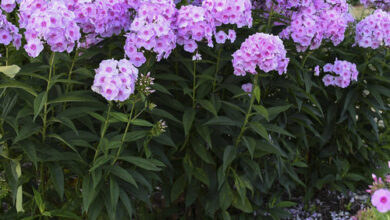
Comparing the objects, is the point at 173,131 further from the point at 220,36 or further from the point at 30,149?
the point at 30,149

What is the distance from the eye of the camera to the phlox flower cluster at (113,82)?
2.28 m

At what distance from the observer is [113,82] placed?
7.50 feet

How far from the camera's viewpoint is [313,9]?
3377 millimetres

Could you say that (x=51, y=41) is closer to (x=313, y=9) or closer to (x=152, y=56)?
(x=152, y=56)

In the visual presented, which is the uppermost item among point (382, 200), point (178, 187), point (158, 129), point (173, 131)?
point (382, 200)

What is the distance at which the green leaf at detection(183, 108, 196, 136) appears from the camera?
9.23ft

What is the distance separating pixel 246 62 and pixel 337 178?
1.62 metres

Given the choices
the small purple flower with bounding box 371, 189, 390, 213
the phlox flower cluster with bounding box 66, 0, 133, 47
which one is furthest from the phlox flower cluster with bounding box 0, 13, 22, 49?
the small purple flower with bounding box 371, 189, 390, 213

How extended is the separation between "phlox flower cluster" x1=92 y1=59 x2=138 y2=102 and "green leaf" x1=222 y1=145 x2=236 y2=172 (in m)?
0.78

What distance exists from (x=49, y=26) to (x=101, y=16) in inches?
15.9

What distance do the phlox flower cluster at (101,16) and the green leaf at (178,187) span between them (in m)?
0.96

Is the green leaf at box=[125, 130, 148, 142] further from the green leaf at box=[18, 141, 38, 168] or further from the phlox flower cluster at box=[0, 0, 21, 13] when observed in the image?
the phlox flower cluster at box=[0, 0, 21, 13]

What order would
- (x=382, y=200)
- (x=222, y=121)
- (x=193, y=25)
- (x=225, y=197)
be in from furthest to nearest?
(x=225, y=197), (x=222, y=121), (x=193, y=25), (x=382, y=200)

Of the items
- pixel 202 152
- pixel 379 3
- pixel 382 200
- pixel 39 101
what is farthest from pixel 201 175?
pixel 379 3
